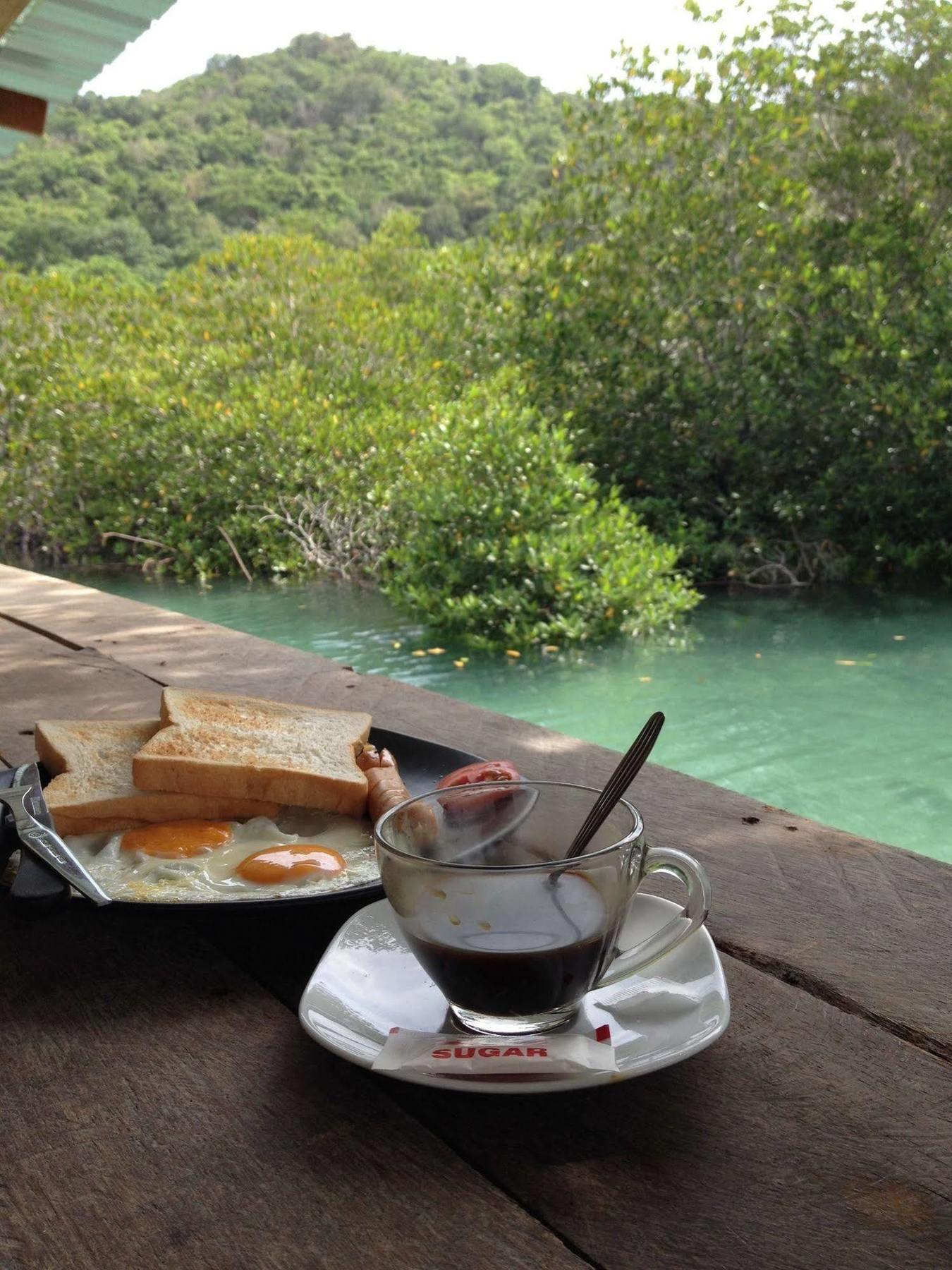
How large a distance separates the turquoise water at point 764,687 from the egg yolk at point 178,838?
107 inches

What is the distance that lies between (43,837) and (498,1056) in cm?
38

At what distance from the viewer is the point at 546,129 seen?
27.6 metres

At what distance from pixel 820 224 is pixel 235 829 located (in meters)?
8.67

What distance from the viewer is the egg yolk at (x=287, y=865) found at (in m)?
0.83

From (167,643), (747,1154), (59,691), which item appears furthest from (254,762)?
(167,643)

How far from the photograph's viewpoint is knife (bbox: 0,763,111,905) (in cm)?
74

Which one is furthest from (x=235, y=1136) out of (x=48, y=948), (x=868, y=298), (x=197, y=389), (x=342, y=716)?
(x=197, y=389)

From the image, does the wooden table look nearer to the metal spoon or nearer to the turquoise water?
the metal spoon

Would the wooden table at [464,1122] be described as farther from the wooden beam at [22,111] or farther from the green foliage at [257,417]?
the green foliage at [257,417]

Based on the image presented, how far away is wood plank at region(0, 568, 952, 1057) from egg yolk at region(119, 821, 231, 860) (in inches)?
15.0

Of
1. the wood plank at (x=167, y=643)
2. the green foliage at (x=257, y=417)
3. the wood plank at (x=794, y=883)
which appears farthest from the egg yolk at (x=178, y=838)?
the green foliage at (x=257, y=417)

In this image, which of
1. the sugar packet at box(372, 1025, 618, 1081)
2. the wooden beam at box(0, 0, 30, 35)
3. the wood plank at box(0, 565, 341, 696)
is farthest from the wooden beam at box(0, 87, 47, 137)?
the sugar packet at box(372, 1025, 618, 1081)

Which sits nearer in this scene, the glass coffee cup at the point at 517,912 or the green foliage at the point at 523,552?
the glass coffee cup at the point at 517,912

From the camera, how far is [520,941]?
0.62 m
